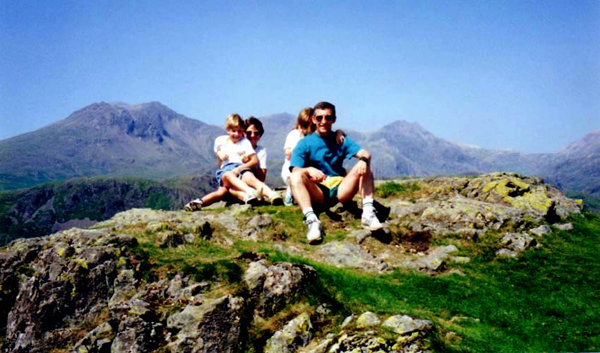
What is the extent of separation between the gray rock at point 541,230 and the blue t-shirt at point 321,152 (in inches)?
298

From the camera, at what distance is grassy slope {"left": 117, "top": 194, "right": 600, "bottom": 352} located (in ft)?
30.7

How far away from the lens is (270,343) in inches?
Answer: 384

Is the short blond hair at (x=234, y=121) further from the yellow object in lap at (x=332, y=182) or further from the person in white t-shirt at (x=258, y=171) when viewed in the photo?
the yellow object in lap at (x=332, y=182)

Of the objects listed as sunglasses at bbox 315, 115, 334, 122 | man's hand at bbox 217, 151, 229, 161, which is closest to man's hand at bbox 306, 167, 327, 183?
sunglasses at bbox 315, 115, 334, 122

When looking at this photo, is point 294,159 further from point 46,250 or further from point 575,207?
point 575,207

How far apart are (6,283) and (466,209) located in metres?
15.9

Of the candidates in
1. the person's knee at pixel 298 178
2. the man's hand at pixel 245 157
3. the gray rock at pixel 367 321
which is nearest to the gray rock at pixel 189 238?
the person's knee at pixel 298 178

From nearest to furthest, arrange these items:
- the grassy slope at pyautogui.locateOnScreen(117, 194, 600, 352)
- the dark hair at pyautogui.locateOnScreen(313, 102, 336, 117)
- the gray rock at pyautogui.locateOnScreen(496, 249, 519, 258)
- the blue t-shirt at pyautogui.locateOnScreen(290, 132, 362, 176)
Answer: the grassy slope at pyautogui.locateOnScreen(117, 194, 600, 352) < the gray rock at pyautogui.locateOnScreen(496, 249, 519, 258) < the dark hair at pyautogui.locateOnScreen(313, 102, 336, 117) < the blue t-shirt at pyautogui.locateOnScreen(290, 132, 362, 176)

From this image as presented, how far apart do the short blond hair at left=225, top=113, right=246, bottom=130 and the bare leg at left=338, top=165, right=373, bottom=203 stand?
233 inches

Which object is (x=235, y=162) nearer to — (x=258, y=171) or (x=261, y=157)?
(x=258, y=171)

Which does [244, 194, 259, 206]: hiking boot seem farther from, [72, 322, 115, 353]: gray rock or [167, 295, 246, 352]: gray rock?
[72, 322, 115, 353]: gray rock

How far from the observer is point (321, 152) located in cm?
1535

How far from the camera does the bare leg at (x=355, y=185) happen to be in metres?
15.0

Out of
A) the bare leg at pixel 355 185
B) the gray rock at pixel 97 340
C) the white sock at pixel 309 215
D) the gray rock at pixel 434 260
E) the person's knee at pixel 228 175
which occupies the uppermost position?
the person's knee at pixel 228 175
